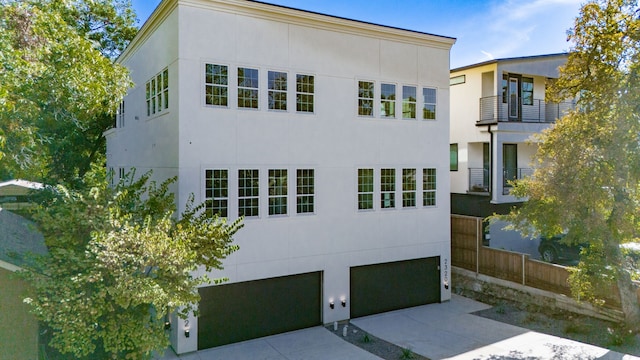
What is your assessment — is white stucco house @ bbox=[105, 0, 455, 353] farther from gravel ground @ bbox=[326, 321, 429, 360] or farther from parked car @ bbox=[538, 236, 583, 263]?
parked car @ bbox=[538, 236, 583, 263]

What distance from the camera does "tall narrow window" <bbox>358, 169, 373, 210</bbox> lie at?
14375mm

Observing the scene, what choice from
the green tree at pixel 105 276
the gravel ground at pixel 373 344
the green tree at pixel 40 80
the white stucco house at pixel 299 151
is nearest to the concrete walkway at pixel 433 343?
the gravel ground at pixel 373 344

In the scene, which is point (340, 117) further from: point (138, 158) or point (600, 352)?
point (600, 352)

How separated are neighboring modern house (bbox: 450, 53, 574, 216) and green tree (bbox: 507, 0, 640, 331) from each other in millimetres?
5524

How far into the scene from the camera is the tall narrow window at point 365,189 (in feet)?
47.2

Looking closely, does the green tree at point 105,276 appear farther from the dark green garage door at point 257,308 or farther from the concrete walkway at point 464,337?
the concrete walkway at point 464,337

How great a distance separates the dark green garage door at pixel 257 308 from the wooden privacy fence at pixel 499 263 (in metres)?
6.65

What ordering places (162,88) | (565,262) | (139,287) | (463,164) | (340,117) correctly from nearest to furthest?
(139,287), (162,88), (340,117), (565,262), (463,164)

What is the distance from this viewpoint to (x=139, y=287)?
7070 mm

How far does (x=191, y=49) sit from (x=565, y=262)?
1615cm

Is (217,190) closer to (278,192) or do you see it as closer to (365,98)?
(278,192)

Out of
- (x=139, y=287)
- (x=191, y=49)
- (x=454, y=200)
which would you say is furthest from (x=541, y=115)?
(x=139, y=287)

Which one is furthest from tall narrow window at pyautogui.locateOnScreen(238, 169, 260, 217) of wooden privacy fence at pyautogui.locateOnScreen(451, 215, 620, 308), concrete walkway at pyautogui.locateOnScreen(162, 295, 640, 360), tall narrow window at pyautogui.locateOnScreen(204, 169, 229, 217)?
wooden privacy fence at pyautogui.locateOnScreen(451, 215, 620, 308)

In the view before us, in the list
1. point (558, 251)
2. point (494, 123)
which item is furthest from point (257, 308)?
point (558, 251)
